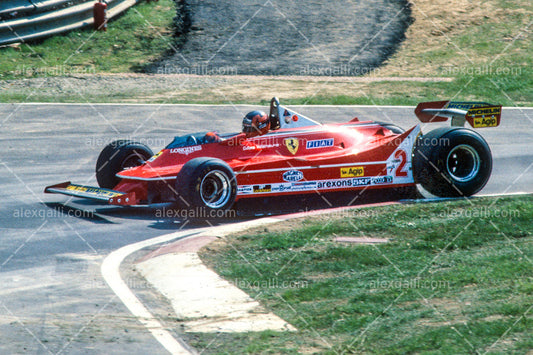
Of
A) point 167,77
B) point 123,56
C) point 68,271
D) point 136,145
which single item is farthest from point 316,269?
point 123,56

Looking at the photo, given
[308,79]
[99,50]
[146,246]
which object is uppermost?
[99,50]

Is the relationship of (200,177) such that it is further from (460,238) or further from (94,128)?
(94,128)

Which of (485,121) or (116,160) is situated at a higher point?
(485,121)

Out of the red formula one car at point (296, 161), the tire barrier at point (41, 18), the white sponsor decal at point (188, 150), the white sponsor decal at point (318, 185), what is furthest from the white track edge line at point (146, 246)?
the tire barrier at point (41, 18)

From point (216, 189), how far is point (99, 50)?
1323 cm

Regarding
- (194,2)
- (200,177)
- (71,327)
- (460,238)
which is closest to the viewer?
(71,327)

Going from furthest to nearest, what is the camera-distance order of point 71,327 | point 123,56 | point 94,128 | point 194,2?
point 194,2
point 123,56
point 94,128
point 71,327

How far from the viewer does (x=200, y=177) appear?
35.8 feet

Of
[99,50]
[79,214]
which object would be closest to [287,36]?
[99,50]

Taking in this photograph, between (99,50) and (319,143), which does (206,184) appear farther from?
(99,50)

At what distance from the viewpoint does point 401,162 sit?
1234cm

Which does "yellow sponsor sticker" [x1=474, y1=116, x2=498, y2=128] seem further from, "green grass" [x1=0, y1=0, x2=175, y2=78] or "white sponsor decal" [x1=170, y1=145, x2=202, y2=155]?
"green grass" [x1=0, y1=0, x2=175, y2=78]

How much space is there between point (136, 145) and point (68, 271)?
3951 millimetres

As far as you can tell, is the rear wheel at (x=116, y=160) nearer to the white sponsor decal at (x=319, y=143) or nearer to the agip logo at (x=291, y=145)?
the agip logo at (x=291, y=145)
